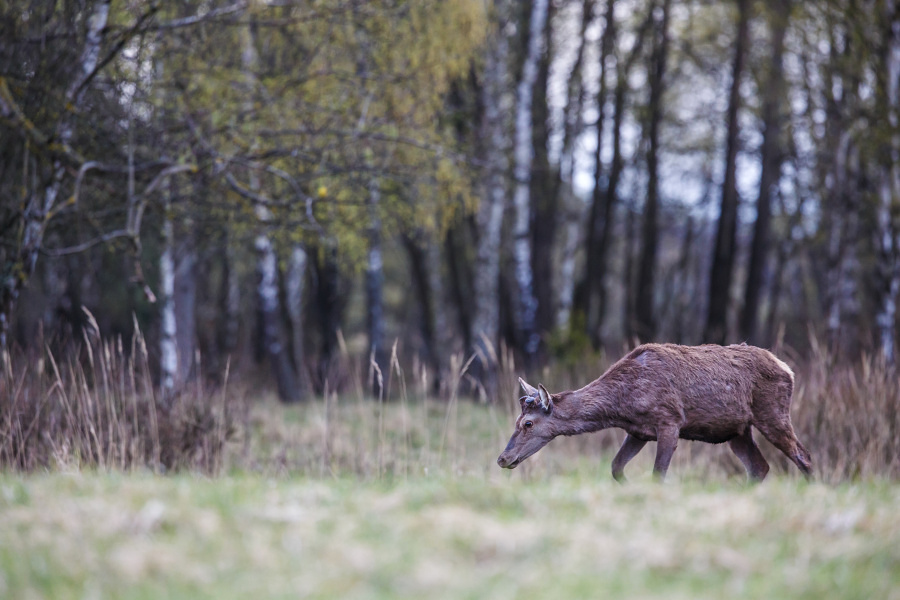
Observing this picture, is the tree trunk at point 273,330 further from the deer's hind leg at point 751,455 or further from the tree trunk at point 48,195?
the deer's hind leg at point 751,455

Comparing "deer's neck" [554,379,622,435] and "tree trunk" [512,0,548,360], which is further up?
"tree trunk" [512,0,548,360]

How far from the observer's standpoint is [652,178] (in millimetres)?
23719

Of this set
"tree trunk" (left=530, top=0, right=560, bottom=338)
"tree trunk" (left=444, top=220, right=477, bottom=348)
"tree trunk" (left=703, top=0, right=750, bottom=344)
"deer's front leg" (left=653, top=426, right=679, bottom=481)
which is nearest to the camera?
"deer's front leg" (left=653, top=426, right=679, bottom=481)

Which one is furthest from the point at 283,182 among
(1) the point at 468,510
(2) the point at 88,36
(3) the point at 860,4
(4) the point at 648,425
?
(3) the point at 860,4

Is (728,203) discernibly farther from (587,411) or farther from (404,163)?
(587,411)

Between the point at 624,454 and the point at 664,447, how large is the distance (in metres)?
0.51

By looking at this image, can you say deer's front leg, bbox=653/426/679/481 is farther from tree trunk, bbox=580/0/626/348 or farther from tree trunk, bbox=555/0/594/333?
tree trunk, bbox=555/0/594/333

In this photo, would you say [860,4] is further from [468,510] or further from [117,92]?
[468,510]

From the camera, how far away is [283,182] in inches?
519

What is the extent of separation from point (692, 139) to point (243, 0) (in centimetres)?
2400

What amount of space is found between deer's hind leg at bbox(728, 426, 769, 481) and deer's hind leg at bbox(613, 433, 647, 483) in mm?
773

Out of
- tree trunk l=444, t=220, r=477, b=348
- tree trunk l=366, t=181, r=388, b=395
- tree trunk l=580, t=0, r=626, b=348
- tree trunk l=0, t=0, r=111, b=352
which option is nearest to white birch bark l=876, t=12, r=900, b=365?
tree trunk l=580, t=0, r=626, b=348

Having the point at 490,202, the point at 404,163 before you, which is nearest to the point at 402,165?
the point at 404,163

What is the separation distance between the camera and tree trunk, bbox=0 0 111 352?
30.3 feet
